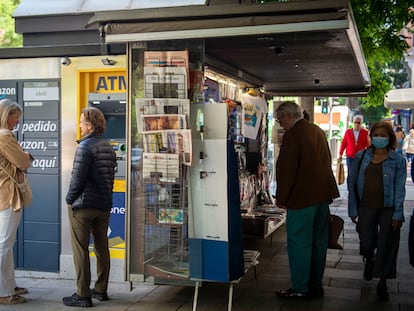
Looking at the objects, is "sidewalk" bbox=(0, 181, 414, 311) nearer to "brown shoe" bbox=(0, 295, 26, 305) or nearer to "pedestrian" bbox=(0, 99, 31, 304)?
"brown shoe" bbox=(0, 295, 26, 305)

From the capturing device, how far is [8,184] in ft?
16.4

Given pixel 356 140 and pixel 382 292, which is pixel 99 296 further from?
pixel 356 140

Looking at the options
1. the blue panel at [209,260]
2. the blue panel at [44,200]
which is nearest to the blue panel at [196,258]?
the blue panel at [209,260]

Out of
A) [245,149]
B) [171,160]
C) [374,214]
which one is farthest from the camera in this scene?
[245,149]

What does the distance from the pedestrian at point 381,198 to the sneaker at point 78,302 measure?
8.53 ft

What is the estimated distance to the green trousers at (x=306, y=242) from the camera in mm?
5145

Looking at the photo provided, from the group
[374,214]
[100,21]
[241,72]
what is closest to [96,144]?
[100,21]

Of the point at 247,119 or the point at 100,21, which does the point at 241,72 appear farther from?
the point at 100,21

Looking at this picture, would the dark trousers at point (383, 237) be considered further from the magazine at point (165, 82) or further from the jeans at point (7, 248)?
the jeans at point (7, 248)

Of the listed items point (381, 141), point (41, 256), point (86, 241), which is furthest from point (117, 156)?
point (381, 141)

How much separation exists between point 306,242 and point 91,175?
2.02m

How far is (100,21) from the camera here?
4.70 m

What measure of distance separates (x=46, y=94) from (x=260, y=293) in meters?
3.02

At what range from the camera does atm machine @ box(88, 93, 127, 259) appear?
5.71 m
